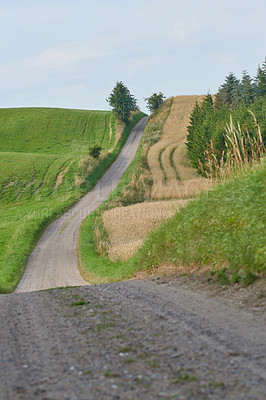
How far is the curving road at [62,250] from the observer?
22500 millimetres

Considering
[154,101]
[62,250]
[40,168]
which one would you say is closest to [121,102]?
[154,101]

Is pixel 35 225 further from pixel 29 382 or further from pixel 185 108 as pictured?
pixel 185 108

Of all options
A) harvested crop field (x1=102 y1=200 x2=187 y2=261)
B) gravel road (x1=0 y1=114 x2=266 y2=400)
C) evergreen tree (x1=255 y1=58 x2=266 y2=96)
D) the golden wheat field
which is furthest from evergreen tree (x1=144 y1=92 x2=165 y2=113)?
gravel road (x1=0 y1=114 x2=266 y2=400)

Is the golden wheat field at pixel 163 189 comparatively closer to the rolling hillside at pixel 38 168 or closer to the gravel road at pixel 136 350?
the gravel road at pixel 136 350

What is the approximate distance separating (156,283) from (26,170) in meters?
50.3

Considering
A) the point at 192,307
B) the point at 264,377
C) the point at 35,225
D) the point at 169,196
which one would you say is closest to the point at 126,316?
the point at 192,307

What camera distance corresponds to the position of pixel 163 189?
150ft

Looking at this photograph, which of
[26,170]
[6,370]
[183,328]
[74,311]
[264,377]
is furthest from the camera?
[26,170]

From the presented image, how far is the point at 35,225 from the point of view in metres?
35.6

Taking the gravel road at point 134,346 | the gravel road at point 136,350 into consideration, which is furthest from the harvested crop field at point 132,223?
the gravel road at point 136,350

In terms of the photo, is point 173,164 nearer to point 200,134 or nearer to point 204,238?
point 200,134

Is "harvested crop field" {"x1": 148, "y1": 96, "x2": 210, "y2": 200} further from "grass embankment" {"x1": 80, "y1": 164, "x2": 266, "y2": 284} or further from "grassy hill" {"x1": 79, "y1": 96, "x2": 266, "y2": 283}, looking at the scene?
"grass embankment" {"x1": 80, "y1": 164, "x2": 266, "y2": 284}

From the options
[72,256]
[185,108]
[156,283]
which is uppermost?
[185,108]

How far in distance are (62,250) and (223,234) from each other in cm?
2210
